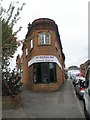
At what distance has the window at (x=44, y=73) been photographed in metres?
17.1

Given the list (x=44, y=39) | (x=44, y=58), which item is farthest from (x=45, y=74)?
(x=44, y=39)

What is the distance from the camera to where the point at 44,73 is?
56.5ft

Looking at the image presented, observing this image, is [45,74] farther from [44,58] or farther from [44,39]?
[44,39]

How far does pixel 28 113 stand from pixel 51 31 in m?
10.7

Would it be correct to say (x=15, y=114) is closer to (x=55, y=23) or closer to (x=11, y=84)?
(x=11, y=84)

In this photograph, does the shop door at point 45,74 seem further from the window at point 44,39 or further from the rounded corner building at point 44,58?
the window at point 44,39

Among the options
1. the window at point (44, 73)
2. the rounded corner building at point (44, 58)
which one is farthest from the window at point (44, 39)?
the window at point (44, 73)

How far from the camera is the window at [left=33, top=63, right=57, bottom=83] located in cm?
1714

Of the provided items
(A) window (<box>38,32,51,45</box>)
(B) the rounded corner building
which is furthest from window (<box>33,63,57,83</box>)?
(A) window (<box>38,32,51,45</box>)

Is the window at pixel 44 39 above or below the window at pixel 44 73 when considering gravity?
above

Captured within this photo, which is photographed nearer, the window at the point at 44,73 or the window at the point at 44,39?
the window at the point at 44,73

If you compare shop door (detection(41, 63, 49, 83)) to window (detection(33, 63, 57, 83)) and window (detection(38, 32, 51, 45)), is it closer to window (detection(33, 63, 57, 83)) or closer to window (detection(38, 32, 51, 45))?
window (detection(33, 63, 57, 83))

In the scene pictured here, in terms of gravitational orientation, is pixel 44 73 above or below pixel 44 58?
below

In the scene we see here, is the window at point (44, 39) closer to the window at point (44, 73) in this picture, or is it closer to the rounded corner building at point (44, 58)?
the rounded corner building at point (44, 58)
